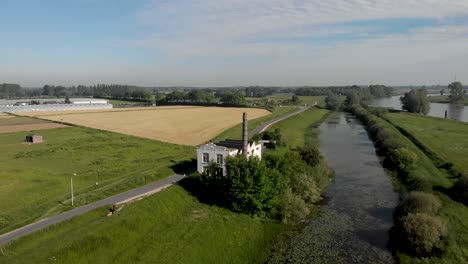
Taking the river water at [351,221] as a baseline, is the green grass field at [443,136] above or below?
above

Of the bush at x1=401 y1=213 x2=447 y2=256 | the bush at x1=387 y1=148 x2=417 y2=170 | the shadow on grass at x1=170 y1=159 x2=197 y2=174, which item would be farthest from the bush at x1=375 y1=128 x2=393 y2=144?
the bush at x1=401 y1=213 x2=447 y2=256

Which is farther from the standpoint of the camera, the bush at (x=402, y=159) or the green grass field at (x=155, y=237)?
the bush at (x=402, y=159)

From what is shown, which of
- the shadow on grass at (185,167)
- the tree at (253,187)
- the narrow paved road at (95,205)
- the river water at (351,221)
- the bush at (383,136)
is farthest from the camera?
the bush at (383,136)

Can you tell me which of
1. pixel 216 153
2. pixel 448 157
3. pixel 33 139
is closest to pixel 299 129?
pixel 448 157

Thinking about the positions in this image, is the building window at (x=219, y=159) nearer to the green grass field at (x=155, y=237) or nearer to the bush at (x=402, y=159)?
the green grass field at (x=155, y=237)

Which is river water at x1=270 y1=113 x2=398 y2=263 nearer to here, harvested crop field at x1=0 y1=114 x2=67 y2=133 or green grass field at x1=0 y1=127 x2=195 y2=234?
green grass field at x1=0 y1=127 x2=195 y2=234

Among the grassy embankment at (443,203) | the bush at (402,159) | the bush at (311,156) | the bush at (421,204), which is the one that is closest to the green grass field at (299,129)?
the bush at (311,156)

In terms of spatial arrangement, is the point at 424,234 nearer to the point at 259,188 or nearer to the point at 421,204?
the point at 421,204

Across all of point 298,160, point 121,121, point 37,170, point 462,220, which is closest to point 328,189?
point 298,160

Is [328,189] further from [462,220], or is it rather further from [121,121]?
[121,121]
